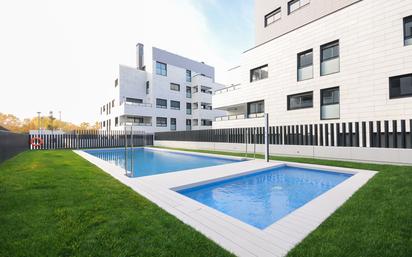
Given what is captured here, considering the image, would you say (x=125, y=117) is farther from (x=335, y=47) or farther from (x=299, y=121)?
(x=335, y=47)

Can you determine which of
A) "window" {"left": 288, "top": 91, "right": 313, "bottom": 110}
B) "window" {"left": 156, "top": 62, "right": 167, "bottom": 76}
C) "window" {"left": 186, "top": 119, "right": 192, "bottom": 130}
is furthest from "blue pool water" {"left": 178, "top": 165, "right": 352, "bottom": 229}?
"window" {"left": 186, "top": 119, "right": 192, "bottom": 130}

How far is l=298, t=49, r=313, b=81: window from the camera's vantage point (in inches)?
592

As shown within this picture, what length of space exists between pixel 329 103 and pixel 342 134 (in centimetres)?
371

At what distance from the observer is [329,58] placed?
46.2 ft

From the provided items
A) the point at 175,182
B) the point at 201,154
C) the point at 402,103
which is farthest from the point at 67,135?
the point at 402,103

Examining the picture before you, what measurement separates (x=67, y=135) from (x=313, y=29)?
947 inches

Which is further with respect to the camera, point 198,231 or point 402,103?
point 402,103

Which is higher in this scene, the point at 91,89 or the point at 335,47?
the point at 91,89

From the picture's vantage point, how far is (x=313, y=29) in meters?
14.8

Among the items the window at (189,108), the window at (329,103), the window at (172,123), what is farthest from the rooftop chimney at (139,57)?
the window at (329,103)

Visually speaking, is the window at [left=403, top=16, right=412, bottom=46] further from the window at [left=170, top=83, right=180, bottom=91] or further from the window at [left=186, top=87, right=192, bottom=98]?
the window at [left=186, top=87, right=192, bottom=98]

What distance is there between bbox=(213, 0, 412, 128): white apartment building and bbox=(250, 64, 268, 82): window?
0.10 metres

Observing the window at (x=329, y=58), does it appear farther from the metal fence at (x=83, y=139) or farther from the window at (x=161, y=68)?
the window at (x=161, y=68)

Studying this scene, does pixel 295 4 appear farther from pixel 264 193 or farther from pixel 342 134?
pixel 264 193
